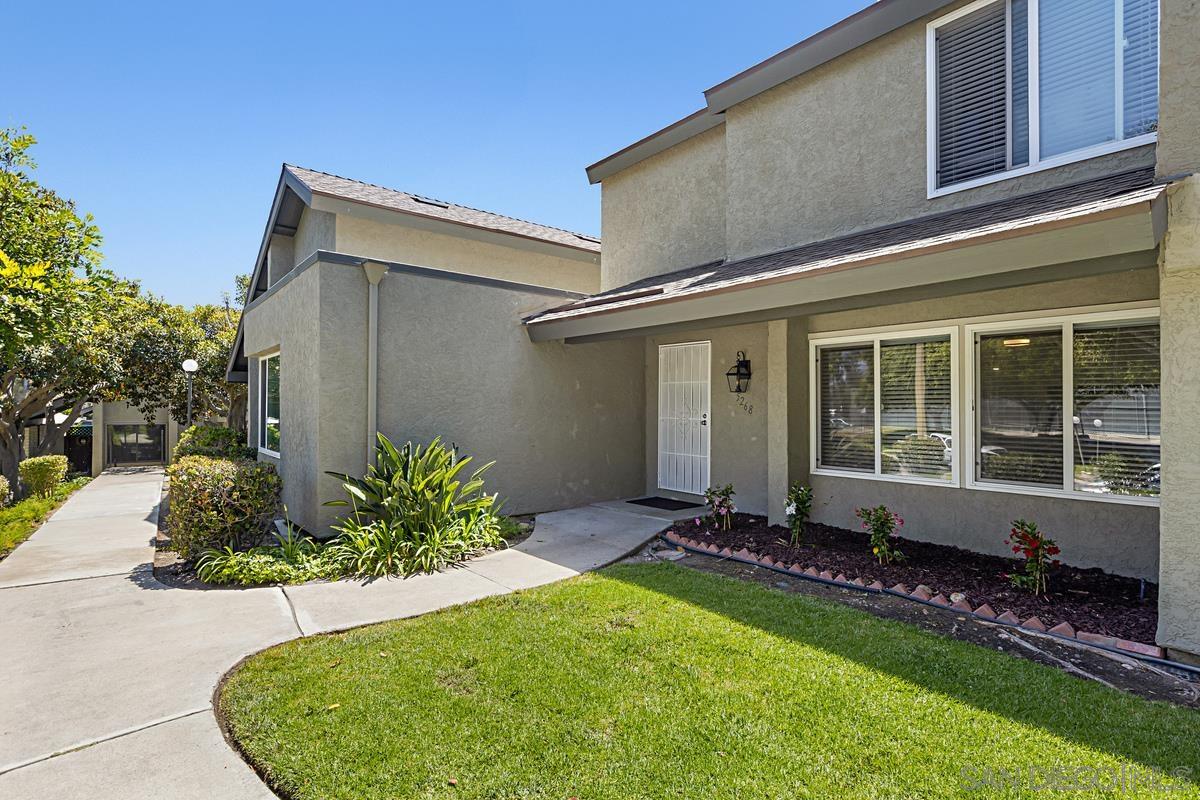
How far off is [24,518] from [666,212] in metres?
13.9

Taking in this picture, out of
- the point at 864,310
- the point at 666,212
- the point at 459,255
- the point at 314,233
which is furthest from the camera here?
the point at 459,255

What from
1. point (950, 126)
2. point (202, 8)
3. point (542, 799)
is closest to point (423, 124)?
point (202, 8)

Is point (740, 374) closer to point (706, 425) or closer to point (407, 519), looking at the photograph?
point (706, 425)

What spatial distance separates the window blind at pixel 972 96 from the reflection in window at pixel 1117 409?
93.1 inches

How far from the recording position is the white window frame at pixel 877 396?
23.4 ft

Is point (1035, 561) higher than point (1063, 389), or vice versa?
point (1063, 389)

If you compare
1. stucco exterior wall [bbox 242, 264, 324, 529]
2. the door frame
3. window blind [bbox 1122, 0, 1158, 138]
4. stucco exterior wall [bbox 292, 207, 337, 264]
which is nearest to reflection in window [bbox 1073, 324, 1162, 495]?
window blind [bbox 1122, 0, 1158, 138]

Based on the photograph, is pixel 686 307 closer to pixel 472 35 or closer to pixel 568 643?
pixel 568 643

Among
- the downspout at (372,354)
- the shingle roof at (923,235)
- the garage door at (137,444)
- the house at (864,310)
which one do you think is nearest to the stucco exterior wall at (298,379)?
the house at (864,310)

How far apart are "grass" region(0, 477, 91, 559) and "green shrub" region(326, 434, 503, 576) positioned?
522cm

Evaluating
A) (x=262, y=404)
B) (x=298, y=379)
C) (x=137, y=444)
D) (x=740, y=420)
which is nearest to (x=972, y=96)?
(x=740, y=420)

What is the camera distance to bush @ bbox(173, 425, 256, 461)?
40.6ft

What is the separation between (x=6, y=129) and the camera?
10.0m

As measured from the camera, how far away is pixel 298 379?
9.02 m
